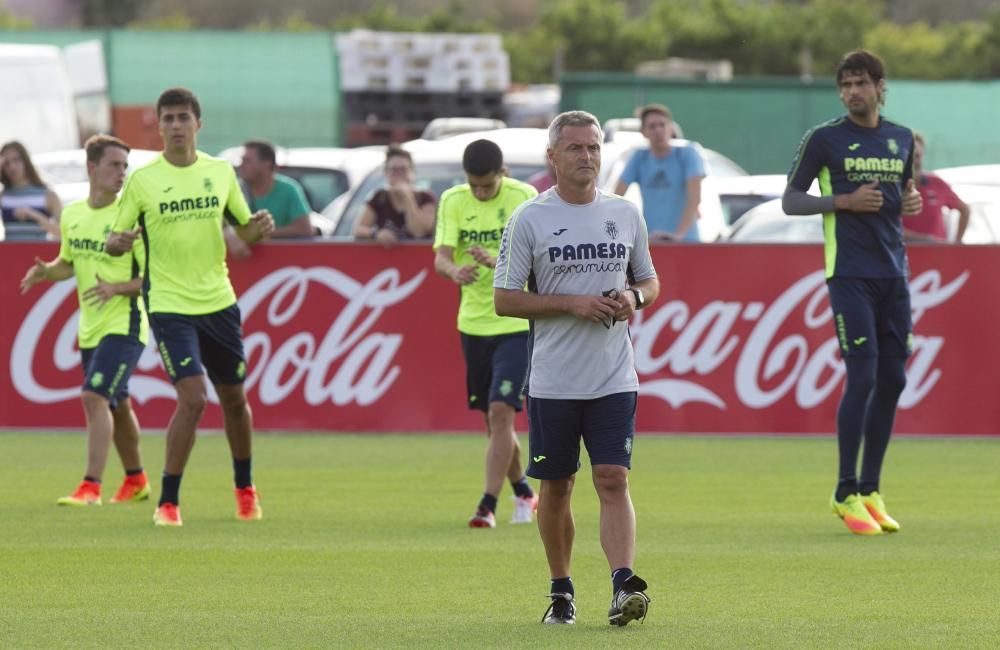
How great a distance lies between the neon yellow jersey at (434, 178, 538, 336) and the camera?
39.1 ft

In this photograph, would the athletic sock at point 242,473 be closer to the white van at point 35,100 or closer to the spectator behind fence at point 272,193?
the spectator behind fence at point 272,193

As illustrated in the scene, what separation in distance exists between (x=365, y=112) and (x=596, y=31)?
2055 cm

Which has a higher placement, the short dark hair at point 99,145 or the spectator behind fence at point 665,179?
the short dark hair at point 99,145

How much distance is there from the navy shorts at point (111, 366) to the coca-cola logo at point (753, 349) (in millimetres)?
5031

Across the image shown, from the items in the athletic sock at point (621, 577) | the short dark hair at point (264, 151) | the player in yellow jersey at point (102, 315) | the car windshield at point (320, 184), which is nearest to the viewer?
the athletic sock at point (621, 577)

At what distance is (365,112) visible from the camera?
42.0 metres

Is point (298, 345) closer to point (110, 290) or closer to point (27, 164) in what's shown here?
point (27, 164)

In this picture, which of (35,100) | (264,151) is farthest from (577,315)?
(35,100)

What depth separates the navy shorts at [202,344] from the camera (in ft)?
38.2

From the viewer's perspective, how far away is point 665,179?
17.5 m

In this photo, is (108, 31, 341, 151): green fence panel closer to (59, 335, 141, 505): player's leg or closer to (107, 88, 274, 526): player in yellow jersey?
(59, 335, 141, 505): player's leg

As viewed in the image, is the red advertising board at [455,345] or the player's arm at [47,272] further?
the red advertising board at [455,345]

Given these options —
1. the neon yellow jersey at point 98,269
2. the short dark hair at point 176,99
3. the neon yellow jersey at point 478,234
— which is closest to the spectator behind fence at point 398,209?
the neon yellow jersey at point 98,269

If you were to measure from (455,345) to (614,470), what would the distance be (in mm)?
8879
